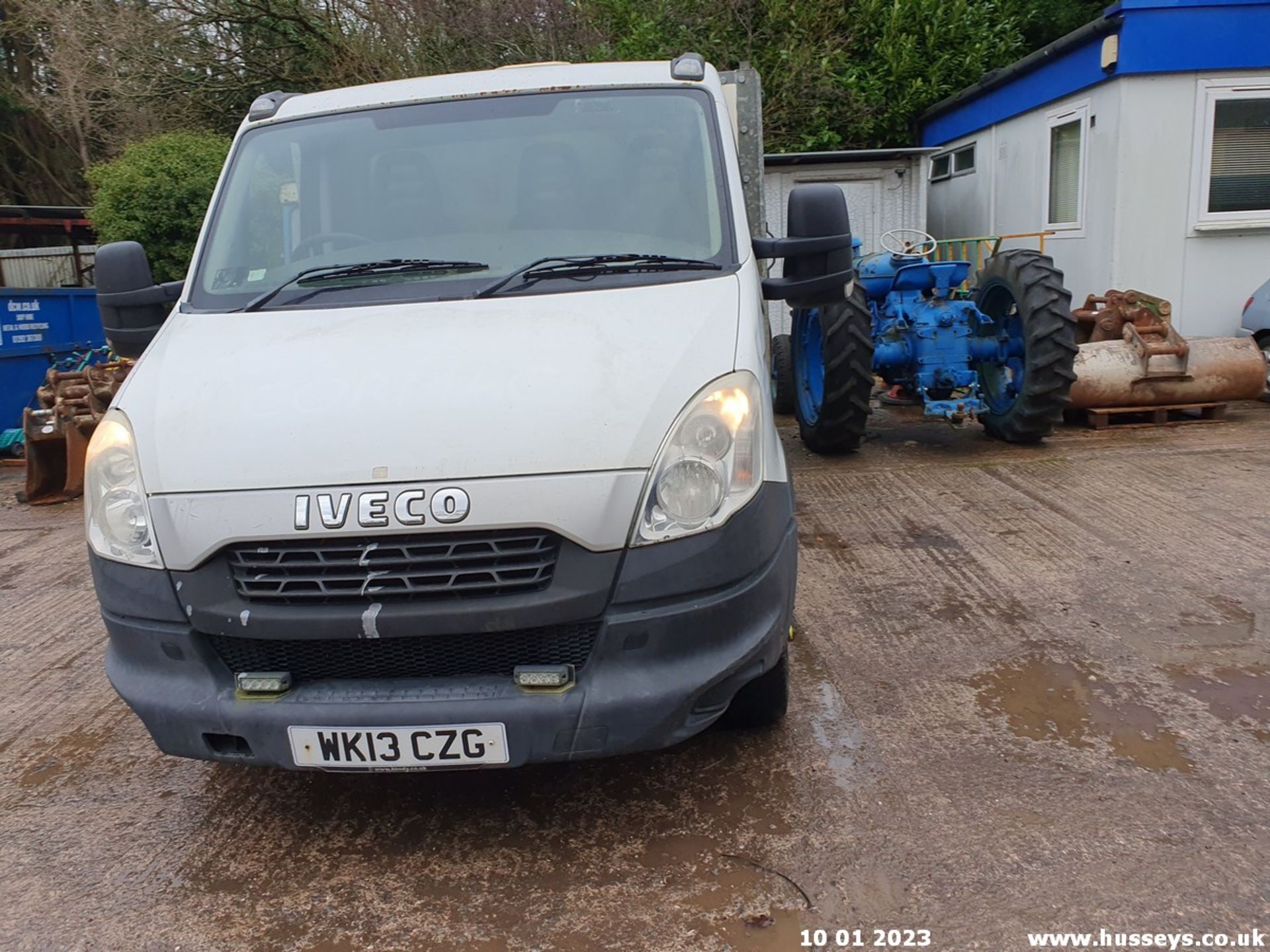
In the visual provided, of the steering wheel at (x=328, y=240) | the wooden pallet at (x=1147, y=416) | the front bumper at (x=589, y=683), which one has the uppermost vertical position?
the steering wheel at (x=328, y=240)

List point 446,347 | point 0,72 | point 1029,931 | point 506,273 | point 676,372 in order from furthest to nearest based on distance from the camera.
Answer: point 0,72 < point 506,273 < point 446,347 < point 676,372 < point 1029,931

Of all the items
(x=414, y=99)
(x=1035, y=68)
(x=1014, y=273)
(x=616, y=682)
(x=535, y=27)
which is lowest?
(x=616, y=682)

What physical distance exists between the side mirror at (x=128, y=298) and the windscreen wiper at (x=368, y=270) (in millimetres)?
568

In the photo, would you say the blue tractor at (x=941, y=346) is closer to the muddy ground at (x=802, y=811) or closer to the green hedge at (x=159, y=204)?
the muddy ground at (x=802, y=811)

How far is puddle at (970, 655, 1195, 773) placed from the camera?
11.0ft

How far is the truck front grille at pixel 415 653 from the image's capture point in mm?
2705

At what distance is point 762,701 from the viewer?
343 cm

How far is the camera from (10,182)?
2208 centimetres

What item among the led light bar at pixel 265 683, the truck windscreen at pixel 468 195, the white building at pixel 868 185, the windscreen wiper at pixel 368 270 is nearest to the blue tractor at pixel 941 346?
the truck windscreen at pixel 468 195

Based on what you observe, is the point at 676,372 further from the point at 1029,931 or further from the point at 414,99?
the point at 414,99

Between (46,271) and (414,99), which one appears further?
(46,271)

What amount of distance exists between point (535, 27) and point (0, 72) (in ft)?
40.9

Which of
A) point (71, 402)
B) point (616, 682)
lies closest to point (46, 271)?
point (71, 402)

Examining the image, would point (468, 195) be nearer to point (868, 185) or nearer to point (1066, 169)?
point (1066, 169)
